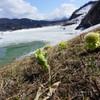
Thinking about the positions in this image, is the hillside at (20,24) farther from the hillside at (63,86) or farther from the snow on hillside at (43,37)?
the hillside at (63,86)

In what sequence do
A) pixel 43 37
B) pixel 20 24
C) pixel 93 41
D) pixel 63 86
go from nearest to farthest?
pixel 63 86, pixel 93 41, pixel 43 37, pixel 20 24

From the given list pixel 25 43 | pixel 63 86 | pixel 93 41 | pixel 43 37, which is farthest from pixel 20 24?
pixel 63 86

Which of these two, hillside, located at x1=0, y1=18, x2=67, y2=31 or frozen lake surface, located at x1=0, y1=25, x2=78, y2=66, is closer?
frozen lake surface, located at x1=0, y1=25, x2=78, y2=66

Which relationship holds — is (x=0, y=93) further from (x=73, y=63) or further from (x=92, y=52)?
(x=92, y=52)

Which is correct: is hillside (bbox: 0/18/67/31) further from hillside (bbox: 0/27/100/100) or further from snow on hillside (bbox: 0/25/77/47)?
hillside (bbox: 0/27/100/100)

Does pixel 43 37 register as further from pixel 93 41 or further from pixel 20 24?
pixel 20 24

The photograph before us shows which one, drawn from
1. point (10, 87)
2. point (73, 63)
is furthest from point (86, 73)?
point (10, 87)

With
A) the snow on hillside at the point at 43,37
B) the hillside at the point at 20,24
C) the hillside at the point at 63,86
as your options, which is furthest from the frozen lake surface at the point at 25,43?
the hillside at the point at 20,24

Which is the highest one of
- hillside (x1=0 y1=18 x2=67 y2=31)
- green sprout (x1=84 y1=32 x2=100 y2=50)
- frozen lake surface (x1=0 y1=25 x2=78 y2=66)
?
hillside (x1=0 y1=18 x2=67 y2=31)

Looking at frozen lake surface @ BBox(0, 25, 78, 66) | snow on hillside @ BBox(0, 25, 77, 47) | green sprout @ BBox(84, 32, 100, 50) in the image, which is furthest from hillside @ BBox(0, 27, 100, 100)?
snow on hillside @ BBox(0, 25, 77, 47)

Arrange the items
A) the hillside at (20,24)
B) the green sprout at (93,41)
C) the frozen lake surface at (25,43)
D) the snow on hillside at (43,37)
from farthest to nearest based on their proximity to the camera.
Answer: the hillside at (20,24) < the snow on hillside at (43,37) < the frozen lake surface at (25,43) < the green sprout at (93,41)

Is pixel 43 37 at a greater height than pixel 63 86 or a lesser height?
lesser

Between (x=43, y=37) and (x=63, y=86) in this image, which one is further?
(x=43, y=37)

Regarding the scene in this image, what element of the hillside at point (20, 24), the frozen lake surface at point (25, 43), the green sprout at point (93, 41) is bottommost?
the frozen lake surface at point (25, 43)
